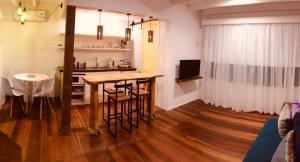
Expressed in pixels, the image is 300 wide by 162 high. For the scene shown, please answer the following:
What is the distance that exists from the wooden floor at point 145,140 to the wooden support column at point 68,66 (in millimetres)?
261

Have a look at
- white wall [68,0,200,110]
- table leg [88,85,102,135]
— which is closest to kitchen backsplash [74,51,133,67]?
white wall [68,0,200,110]

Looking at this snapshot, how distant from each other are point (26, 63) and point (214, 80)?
5272 millimetres

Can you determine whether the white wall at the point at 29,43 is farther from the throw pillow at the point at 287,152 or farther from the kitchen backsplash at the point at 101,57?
the throw pillow at the point at 287,152

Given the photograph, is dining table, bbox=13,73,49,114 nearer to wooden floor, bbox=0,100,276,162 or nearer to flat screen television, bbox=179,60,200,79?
wooden floor, bbox=0,100,276,162

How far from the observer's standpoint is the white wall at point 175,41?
4832 mm

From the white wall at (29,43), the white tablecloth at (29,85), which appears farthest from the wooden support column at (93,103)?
the white wall at (29,43)

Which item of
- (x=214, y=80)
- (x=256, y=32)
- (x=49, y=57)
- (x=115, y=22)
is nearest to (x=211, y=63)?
(x=214, y=80)

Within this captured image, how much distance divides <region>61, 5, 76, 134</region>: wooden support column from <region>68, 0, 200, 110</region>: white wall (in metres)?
1.08

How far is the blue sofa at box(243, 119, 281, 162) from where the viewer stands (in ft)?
7.13

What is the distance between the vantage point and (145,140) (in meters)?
3.82

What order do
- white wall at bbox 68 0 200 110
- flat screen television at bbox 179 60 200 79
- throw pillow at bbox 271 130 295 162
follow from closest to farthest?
throw pillow at bbox 271 130 295 162 < white wall at bbox 68 0 200 110 < flat screen television at bbox 179 60 200 79

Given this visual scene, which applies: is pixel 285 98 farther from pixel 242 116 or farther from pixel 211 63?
pixel 211 63

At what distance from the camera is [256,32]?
18.1 ft

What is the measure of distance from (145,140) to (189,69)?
2.76 m
